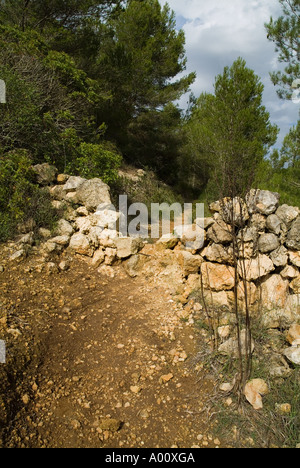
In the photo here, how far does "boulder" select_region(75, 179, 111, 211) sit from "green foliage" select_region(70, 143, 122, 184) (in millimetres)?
941

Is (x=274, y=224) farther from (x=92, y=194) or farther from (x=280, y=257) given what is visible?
(x=92, y=194)

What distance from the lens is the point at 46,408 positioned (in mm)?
Answer: 2189

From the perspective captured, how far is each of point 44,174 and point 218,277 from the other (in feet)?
11.1

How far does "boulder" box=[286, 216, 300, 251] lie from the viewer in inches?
140

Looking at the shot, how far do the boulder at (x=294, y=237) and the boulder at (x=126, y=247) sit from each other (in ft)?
6.67

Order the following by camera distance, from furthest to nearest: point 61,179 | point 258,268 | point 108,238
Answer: point 61,179, point 108,238, point 258,268

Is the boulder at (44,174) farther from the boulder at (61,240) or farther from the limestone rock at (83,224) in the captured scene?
the boulder at (61,240)

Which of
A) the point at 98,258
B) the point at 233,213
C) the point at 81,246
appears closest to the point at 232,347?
the point at 233,213

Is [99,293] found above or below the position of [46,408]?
above

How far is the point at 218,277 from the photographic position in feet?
11.5

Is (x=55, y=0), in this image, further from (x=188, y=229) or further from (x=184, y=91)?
(x=188, y=229)
